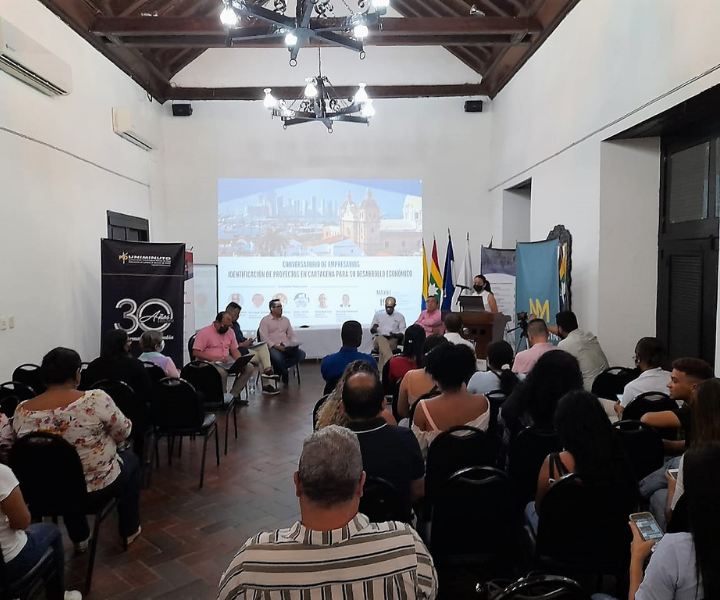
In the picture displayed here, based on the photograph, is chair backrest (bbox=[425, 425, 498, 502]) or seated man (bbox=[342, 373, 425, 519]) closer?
seated man (bbox=[342, 373, 425, 519])

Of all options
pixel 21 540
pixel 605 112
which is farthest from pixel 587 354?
pixel 21 540

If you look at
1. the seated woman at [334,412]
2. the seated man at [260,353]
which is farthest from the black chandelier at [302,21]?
the seated man at [260,353]

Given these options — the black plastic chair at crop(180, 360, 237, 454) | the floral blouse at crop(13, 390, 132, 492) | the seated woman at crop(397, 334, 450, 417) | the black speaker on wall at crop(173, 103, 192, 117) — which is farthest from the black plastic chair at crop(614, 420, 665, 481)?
the black speaker on wall at crop(173, 103, 192, 117)

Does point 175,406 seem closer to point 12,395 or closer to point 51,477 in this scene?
point 12,395

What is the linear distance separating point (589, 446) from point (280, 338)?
5.70 meters

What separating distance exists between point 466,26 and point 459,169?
9.66 ft

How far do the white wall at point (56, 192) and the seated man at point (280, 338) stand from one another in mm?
2038

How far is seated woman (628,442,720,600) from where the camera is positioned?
125 centimetres

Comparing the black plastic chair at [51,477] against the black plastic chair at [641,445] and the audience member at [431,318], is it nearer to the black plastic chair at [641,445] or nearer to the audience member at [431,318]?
the black plastic chair at [641,445]

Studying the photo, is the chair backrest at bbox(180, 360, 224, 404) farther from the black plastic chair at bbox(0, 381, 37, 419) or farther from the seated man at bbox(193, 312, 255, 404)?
the seated man at bbox(193, 312, 255, 404)

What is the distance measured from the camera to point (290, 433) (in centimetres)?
509

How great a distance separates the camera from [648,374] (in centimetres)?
321

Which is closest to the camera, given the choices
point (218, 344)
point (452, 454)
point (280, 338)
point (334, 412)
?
point (452, 454)

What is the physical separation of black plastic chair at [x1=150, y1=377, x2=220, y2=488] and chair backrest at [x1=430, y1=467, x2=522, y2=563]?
83.5 inches
